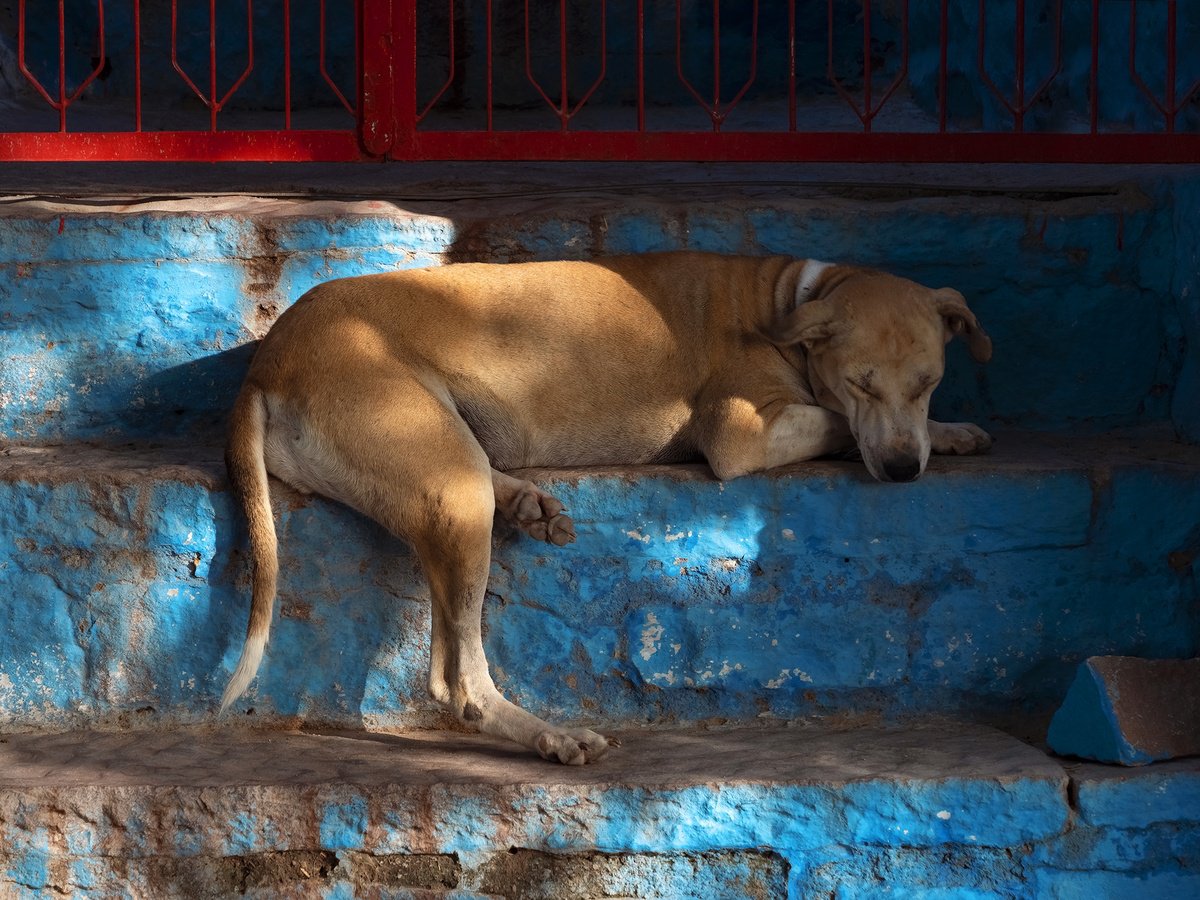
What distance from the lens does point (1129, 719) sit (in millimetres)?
3430

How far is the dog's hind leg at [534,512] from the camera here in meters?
3.79

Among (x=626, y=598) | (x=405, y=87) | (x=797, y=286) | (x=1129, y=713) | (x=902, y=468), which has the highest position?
(x=405, y=87)

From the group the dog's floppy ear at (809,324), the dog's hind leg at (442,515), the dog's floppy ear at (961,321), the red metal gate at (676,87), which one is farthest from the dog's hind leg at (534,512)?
the red metal gate at (676,87)

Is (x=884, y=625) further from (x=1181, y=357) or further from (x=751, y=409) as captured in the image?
(x=1181, y=357)

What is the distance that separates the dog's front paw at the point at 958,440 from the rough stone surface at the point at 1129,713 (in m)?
0.80

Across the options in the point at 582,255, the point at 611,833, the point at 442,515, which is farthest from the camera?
the point at 582,255

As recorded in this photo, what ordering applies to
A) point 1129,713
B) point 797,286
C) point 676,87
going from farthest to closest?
point 676,87 < point 797,286 < point 1129,713

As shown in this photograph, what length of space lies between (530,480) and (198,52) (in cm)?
633

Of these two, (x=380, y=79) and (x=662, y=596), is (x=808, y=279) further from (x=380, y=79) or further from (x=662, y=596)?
(x=380, y=79)

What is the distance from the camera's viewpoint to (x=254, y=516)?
3.57m

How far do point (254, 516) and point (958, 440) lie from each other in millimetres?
1992

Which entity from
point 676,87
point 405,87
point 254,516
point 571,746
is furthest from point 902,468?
point 676,87

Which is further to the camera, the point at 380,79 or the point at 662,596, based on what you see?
the point at 380,79

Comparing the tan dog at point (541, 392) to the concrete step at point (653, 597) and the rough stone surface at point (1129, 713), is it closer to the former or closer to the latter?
the concrete step at point (653, 597)
